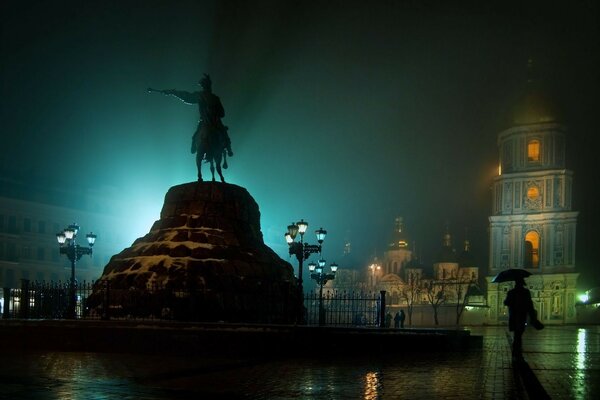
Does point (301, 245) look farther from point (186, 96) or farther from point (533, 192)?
point (533, 192)

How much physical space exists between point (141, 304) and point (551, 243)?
6239 cm

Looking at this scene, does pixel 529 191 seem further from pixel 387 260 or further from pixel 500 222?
pixel 387 260

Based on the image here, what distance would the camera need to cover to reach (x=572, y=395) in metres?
9.23

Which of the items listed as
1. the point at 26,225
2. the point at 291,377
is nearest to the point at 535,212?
the point at 26,225

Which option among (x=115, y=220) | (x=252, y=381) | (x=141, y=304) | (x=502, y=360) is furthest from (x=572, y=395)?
(x=115, y=220)

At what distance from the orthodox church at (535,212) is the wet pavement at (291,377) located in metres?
59.0

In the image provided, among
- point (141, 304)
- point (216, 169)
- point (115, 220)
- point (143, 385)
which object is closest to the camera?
point (143, 385)

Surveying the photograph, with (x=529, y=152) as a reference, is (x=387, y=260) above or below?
below

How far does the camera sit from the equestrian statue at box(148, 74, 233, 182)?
22281 millimetres

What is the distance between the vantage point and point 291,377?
1156 cm

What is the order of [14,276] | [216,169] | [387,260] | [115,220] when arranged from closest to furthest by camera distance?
1. [216,169]
2. [14,276]
3. [115,220]
4. [387,260]

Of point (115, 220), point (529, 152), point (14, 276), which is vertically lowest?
point (14, 276)

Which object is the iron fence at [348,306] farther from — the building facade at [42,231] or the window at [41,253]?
the window at [41,253]

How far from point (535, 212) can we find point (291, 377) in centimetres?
6784
